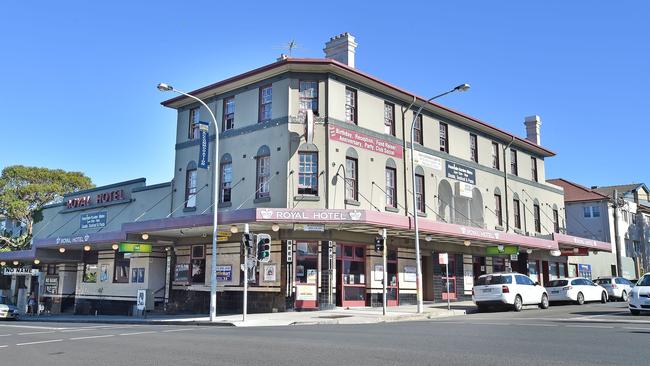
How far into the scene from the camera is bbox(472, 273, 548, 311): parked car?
23656 mm

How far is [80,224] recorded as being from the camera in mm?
37156

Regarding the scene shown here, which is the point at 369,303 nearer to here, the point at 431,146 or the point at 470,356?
the point at 431,146

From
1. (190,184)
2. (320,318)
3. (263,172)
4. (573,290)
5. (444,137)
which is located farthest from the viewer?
(444,137)

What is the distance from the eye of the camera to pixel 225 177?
28.0 meters

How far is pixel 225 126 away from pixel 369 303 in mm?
11136

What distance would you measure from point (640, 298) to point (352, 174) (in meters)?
12.6

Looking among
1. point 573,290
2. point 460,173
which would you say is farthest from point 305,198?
point 573,290

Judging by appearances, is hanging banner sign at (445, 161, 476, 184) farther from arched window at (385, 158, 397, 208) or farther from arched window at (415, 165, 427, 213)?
arched window at (385, 158, 397, 208)

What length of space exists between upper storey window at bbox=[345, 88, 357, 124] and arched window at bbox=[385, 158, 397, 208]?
292cm

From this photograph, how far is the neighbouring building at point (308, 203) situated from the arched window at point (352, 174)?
49 millimetres

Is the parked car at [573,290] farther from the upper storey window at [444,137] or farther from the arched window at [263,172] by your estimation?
the arched window at [263,172]

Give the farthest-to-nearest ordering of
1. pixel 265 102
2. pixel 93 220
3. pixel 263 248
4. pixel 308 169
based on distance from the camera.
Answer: pixel 93 220, pixel 265 102, pixel 308 169, pixel 263 248

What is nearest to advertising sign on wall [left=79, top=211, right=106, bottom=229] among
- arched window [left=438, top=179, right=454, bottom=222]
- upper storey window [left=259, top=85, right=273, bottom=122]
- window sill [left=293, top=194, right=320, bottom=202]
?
upper storey window [left=259, top=85, right=273, bottom=122]

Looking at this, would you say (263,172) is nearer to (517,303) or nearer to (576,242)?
(517,303)
